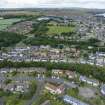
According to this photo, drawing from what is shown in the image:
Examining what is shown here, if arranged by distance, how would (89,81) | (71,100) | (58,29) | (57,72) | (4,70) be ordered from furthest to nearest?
(58,29) → (4,70) → (57,72) → (89,81) → (71,100)

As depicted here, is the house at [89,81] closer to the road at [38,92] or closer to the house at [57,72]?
the house at [57,72]

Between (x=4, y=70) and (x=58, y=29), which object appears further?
(x=58, y=29)

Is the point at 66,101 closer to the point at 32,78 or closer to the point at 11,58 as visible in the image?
the point at 32,78

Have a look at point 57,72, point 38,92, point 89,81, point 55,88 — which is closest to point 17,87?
point 38,92

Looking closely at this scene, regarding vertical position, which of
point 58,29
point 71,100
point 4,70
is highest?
point 71,100

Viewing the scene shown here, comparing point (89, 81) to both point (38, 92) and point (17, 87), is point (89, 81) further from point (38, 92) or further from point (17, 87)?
point (17, 87)

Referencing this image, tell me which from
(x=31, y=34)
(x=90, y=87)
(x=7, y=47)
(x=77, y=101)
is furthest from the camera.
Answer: (x=31, y=34)

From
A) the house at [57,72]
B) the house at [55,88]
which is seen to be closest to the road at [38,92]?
the house at [55,88]

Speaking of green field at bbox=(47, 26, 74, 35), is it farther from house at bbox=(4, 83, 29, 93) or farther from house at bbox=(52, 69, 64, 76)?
house at bbox=(4, 83, 29, 93)

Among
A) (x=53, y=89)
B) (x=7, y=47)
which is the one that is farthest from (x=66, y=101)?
(x=7, y=47)
